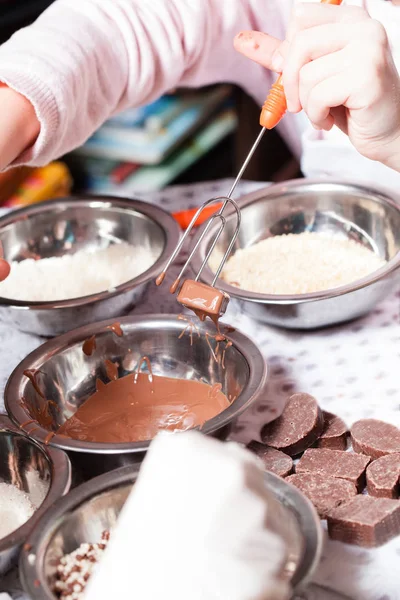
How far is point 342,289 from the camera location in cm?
109

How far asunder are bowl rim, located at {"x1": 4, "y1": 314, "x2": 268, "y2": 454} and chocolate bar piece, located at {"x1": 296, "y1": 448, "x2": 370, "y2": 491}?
96 millimetres

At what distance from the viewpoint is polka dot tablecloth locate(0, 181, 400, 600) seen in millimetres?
979

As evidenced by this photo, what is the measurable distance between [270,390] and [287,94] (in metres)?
0.40

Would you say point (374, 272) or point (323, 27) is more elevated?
point (323, 27)

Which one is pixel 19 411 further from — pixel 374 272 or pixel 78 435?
pixel 374 272

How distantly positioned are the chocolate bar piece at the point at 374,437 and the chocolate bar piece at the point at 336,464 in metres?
0.02

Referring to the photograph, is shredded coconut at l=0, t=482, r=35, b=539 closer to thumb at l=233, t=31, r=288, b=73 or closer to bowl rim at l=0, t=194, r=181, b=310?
bowl rim at l=0, t=194, r=181, b=310

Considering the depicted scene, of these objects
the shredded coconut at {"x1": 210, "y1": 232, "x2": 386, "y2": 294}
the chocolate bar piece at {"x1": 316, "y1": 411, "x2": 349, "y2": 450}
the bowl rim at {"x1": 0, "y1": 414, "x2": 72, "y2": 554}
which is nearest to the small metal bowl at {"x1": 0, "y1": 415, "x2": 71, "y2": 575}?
the bowl rim at {"x1": 0, "y1": 414, "x2": 72, "y2": 554}

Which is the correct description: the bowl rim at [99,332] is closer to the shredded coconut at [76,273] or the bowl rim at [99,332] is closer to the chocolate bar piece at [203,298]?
the chocolate bar piece at [203,298]

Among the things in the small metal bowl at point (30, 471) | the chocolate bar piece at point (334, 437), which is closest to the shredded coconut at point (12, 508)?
the small metal bowl at point (30, 471)

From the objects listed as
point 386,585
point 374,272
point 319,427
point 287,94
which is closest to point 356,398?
point 319,427

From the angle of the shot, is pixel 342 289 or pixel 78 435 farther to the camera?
pixel 342 289

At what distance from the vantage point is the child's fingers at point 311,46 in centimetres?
93

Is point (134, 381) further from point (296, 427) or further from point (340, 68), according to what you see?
point (340, 68)
